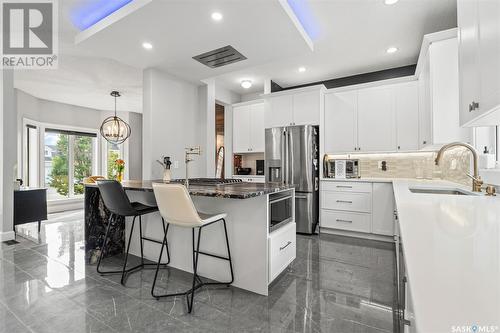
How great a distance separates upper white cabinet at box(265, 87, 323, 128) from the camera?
402 cm

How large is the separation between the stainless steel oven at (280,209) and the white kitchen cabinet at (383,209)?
5.57ft

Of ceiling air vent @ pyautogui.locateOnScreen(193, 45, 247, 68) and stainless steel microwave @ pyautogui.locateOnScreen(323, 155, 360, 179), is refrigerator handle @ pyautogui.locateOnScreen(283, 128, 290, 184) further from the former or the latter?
ceiling air vent @ pyautogui.locateOnScreen(193, 45, 247, 68)

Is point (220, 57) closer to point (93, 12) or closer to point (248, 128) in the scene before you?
point (93, 12)

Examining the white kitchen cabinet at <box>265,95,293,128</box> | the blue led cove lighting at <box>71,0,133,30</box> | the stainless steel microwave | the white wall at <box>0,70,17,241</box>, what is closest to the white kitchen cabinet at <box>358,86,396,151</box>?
the stainless steel microwave

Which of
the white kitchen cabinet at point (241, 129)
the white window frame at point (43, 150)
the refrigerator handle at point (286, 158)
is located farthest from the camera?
the white window frame at point (43, 150)

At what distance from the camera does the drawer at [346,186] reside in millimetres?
3535

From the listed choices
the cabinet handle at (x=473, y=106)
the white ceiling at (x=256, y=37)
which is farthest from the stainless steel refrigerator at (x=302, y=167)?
the cabinet handle at (x=473, y=106)

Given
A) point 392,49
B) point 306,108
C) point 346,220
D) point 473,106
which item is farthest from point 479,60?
point 306,108

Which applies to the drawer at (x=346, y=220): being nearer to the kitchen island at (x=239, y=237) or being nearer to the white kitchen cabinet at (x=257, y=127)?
the kitchen island at (x=239, y=237)

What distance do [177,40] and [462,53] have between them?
2.58 meters

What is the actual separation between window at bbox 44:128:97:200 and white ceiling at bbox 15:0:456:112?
7.28 ft

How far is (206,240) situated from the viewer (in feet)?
7.32

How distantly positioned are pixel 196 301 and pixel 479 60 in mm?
A: 2319

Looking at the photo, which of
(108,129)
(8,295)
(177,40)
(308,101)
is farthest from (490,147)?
(108,129)
